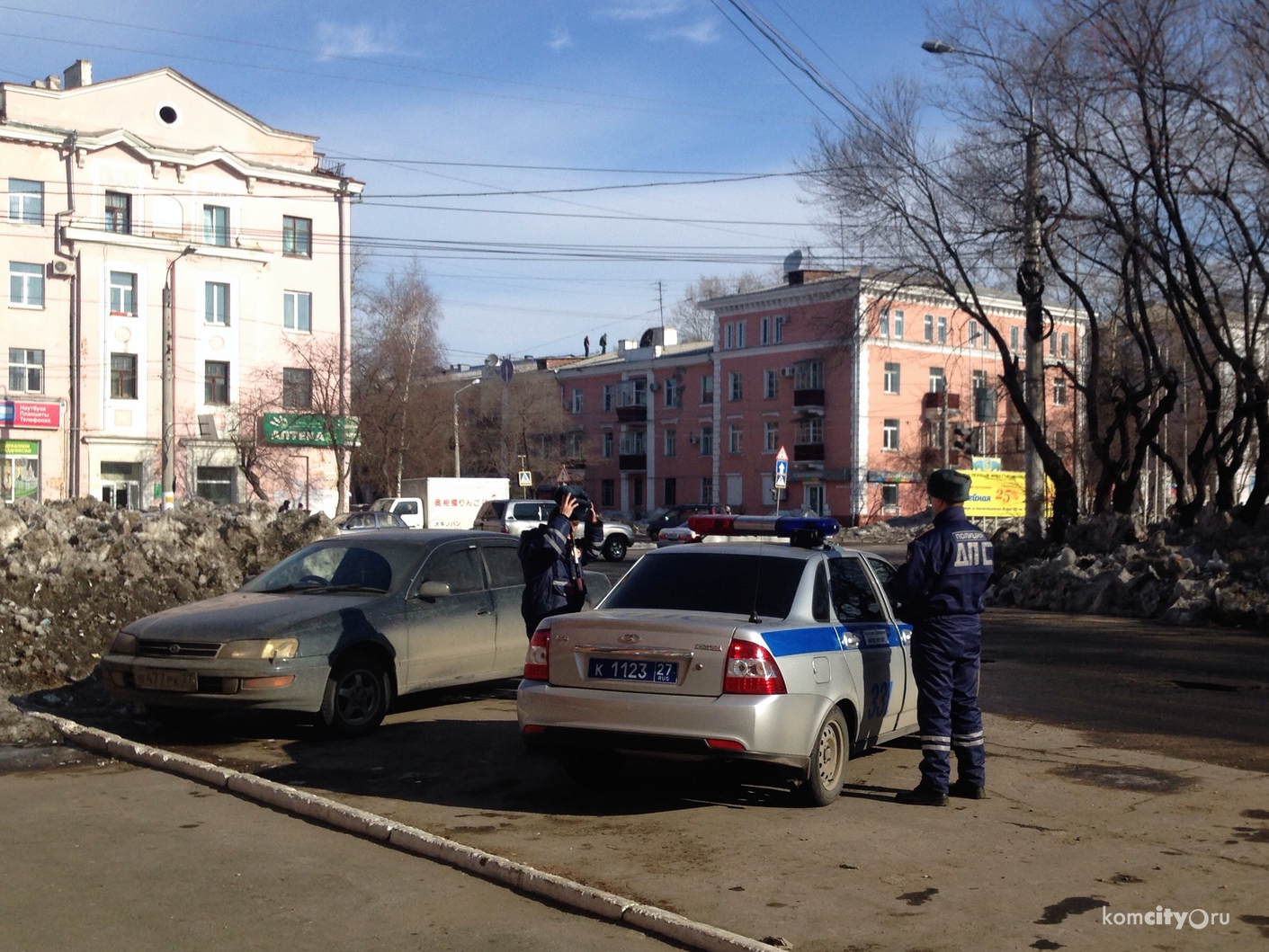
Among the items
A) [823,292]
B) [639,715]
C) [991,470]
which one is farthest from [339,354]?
[639,715]

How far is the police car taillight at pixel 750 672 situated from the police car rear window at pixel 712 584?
1.81ft

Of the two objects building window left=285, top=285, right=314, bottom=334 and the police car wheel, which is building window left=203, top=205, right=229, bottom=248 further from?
the police car wheel

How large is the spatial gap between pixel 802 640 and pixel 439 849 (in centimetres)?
226

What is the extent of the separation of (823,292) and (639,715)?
5969 centimetres

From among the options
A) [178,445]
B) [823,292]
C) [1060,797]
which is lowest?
[1060,797]

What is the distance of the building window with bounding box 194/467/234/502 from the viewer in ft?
169

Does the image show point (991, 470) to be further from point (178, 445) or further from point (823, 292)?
point (178, 445)

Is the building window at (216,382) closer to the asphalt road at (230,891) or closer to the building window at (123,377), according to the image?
the building window at (123,377)

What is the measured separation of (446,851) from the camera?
19.5 ft

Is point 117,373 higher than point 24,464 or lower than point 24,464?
higher

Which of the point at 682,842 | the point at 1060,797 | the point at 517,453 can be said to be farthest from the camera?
the point at 517,453

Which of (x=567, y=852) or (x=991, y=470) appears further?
(x=991, y=470)

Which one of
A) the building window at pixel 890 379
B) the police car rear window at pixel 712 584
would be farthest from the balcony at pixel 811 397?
the police car rear window at pixel 712 584

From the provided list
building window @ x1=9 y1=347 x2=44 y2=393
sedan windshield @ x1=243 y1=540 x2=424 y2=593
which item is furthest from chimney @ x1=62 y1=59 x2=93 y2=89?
sedan windshield @ x1=243 y1=540 x2=424 y2=593
